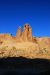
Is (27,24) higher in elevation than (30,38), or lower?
higher

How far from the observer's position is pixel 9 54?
185 ft

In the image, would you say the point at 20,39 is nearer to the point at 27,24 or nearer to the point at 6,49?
the point at 27,24

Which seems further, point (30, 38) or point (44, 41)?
point (44, 41)

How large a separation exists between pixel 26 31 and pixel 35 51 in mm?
16925
